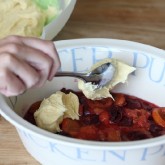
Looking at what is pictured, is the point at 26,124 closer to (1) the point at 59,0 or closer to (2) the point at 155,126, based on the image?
(2) the point at 155,126

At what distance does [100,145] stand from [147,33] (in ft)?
1.70

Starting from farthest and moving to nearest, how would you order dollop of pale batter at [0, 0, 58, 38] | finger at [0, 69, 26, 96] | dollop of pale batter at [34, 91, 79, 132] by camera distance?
dollop of pale batter at [0, 0, 58, 38]
dollop of pale batter at [34, 91, 79, 132]
finger at [0, 69, 26, 96]

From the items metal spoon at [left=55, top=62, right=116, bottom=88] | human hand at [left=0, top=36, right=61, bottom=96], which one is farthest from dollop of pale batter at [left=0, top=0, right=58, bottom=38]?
human hand at [left=0, top=36, right=61, bottom=96]

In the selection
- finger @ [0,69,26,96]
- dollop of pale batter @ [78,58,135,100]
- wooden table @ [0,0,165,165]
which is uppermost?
finger @ [0,69,26,96]

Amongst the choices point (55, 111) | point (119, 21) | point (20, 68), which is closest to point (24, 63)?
point (20, 68)

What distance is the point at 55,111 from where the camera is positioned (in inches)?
27.2

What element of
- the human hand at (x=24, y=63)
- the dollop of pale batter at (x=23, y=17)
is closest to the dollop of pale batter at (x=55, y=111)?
the human hand at (x=24, y=63)

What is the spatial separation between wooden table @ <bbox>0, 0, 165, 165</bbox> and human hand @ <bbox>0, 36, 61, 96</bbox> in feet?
1.52

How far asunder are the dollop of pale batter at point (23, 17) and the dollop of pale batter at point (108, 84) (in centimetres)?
24

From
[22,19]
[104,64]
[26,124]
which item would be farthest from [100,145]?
[22,19]

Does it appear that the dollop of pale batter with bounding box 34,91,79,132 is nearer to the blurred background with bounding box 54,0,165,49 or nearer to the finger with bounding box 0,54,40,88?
the finger with bounding box 0,54,40,88

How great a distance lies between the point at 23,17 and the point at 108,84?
304mm

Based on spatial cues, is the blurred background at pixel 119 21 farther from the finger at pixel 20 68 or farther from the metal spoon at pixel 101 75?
the finger at pixel 20 68

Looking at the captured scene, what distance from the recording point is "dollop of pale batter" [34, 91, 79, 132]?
0.68 m
